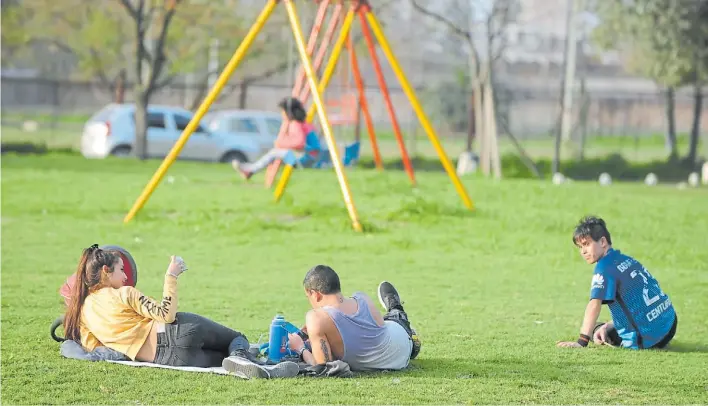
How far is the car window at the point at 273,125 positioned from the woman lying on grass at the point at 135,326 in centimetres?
2338

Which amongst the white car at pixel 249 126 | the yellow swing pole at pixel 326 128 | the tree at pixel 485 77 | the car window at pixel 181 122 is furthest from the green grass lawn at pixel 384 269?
the white car at pixel 249 126

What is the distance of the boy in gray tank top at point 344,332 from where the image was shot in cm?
700

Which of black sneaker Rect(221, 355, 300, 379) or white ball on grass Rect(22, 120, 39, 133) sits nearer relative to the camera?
black sneaker Rect(221, 355, 300, 379)

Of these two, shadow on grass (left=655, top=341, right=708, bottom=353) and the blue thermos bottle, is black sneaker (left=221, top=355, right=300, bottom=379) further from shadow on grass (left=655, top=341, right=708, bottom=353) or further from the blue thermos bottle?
shadow on grass (left=655, top=341, right=708, bottom=353)

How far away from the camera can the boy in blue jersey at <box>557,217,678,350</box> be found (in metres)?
8.02

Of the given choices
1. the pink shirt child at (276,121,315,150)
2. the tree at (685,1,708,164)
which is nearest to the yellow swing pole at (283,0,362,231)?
the pink shirt child at (276,121,315,150)

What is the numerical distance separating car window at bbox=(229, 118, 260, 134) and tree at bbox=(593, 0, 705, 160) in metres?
10.9

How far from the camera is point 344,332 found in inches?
277

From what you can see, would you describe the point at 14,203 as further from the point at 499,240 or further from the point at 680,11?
the point at 680,11

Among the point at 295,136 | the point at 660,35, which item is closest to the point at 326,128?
the point at 295,136

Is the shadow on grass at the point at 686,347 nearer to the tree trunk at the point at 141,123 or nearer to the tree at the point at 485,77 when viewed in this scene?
the tree at the point at 485,77

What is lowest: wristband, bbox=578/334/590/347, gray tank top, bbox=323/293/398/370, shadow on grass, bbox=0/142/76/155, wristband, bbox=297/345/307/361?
wristband, bbox=578/334/590/347

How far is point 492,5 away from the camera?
29828 mm

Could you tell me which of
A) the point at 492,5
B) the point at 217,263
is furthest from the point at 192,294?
the point at 492,5
